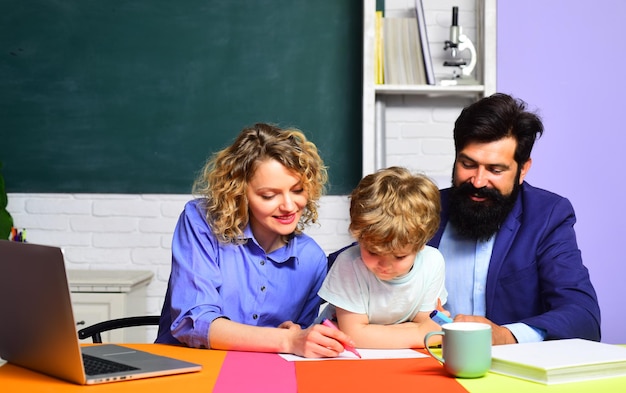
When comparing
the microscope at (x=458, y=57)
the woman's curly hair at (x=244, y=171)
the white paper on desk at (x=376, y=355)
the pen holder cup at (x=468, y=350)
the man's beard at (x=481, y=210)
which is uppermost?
the microscope at (x=458, y=57)

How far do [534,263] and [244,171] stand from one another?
0.83m

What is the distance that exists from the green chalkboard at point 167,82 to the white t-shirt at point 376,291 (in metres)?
1.81

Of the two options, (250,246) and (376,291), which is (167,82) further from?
(376,291)

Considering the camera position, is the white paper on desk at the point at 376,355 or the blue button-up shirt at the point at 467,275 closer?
the white paper on desk at the point at 376,355

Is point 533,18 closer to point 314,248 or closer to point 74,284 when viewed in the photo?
point 314,248

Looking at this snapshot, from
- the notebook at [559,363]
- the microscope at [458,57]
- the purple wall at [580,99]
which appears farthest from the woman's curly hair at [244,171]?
the purple wall at [580,99]

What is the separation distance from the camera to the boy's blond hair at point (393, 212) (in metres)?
1.81

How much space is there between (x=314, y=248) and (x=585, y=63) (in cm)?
195

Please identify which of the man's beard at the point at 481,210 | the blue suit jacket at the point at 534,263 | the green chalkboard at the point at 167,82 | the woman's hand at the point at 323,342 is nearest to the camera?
the woman's hand at the point at 323,342

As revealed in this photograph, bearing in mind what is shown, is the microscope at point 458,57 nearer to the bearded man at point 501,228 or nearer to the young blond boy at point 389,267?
the bearded man at point 501,228

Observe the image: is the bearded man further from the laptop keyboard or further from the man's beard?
the laptop keyboard

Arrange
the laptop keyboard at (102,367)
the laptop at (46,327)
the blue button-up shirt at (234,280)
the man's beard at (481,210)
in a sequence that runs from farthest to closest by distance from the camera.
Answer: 1. the man's beard at (481,210)
2. the blue button-up shirt at (234,280)
3. the laptop keyboard at (102,367)
4. the laptop at (46,327)

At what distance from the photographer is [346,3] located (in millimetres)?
3756

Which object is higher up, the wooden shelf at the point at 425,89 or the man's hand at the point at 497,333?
the wooden shelf at the point at 425,89
